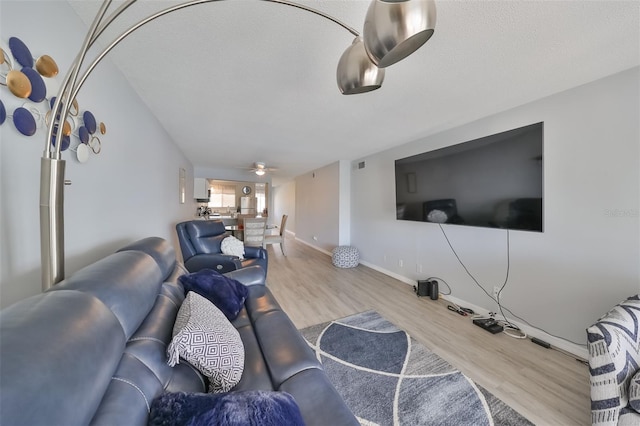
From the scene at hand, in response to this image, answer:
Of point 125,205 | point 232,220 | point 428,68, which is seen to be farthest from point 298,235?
point 428,68

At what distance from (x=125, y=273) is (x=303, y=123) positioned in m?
2.32

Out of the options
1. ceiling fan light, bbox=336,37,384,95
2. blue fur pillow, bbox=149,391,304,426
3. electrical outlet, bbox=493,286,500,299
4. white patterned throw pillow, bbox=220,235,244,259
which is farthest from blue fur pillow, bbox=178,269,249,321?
electrical outlet, bbox=493,286,500,299

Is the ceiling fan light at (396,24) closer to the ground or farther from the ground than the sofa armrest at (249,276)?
farther from the ground

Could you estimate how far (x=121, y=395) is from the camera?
0.64m

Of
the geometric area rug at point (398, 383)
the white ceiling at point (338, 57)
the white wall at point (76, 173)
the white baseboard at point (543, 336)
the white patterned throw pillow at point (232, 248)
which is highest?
the white ceiling at point (338, 57)

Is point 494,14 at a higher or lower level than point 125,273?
higher

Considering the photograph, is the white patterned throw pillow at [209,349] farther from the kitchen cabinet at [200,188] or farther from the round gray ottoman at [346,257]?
the kitchen cabinet at [200,188]

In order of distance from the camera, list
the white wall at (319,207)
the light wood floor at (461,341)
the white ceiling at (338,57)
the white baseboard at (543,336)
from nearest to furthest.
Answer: the white ceiling at (338,57), the light wood floor at (461,341), the white baseboard at (543,336), the white wall at (319,207)

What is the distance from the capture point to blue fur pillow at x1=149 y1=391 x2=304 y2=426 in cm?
63

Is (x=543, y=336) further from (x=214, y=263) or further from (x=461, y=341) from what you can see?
(x=214, y=263)

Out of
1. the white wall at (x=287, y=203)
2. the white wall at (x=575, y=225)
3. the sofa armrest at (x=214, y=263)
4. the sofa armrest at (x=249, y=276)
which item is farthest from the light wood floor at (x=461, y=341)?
the white wall at (x=287, y=203)

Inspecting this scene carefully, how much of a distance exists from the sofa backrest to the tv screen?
2.70m

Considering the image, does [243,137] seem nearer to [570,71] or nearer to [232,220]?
[570,71]

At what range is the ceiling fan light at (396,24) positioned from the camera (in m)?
0.70
